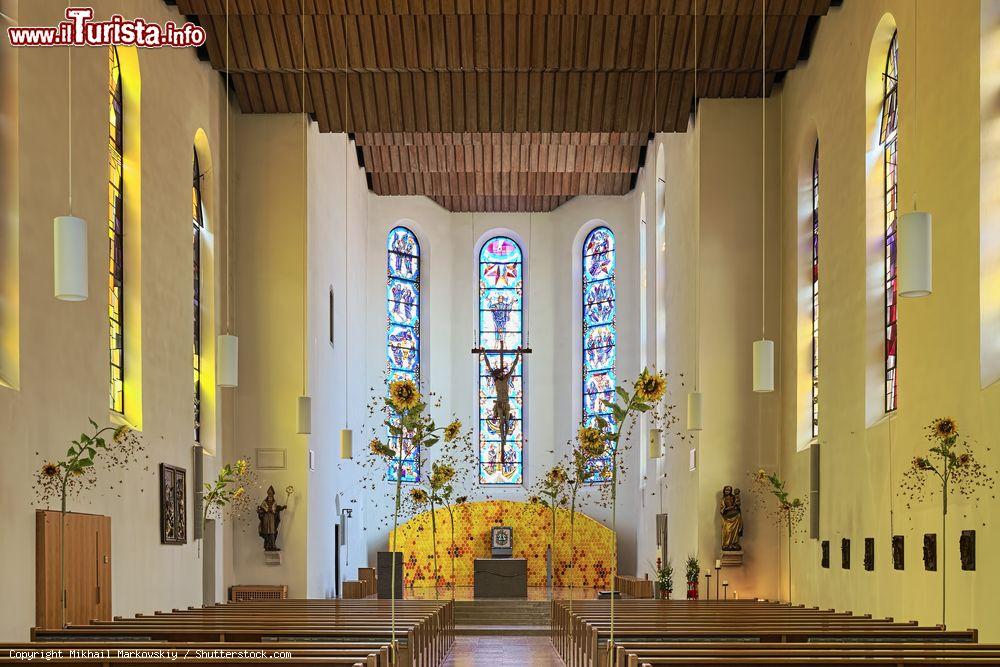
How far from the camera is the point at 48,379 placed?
32.4 ft

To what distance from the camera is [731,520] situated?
52.0 ft

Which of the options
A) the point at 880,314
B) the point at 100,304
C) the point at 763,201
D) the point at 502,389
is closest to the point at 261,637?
the point at 100,304

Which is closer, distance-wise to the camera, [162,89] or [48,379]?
[48,379]

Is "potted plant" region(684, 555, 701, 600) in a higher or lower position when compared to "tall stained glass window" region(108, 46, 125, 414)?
lower

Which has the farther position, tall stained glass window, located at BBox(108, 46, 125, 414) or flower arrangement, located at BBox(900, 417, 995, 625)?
tall stained glass window, located at BBox(108, 46, 125, 414)

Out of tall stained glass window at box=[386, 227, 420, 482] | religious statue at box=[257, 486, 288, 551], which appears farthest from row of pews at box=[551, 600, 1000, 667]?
tall stained glass window at box=[386, 227, 420, 482]

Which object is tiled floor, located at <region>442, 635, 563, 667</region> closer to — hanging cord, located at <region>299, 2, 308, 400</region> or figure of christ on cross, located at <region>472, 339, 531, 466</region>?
hanging cord, located at <region>299, 2, 308, 400</region>

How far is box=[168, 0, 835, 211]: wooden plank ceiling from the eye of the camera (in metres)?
14.0

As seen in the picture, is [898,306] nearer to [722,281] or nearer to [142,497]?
[722,281]

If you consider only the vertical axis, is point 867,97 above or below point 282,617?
above

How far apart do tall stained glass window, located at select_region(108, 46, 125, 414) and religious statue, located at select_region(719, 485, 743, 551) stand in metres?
7.38

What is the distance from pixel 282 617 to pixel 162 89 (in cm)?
622

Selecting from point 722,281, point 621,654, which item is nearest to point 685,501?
point 722,281

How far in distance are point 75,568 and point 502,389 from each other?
14.7m
